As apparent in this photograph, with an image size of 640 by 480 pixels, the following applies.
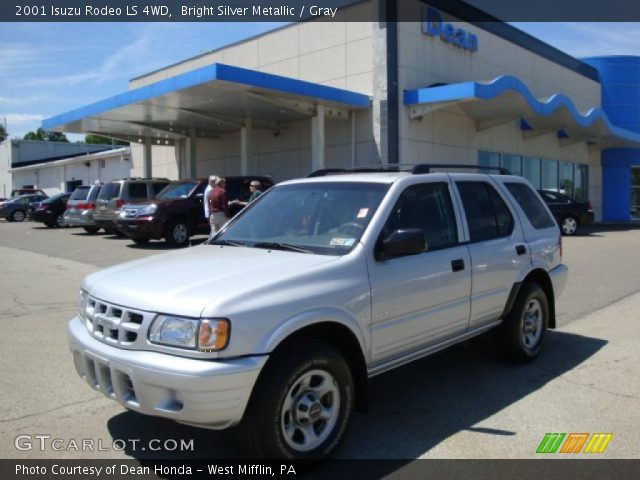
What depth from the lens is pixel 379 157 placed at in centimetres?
1941

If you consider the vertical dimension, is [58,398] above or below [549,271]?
below

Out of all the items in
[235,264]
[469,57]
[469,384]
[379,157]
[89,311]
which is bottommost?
[469,384]

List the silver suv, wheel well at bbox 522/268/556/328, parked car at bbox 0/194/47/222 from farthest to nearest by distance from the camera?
parked car at bbox 0/194/47/222, wheel well at bbox 522/268/556/328, the silver suv

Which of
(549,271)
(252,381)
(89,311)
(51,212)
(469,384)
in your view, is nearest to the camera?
(252,381)

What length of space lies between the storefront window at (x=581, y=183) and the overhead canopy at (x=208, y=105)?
17.9 meters

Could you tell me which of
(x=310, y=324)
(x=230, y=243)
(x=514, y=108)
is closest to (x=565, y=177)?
(x=514, y=108)

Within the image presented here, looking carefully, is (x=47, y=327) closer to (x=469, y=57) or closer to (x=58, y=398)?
(x=58, y=398)

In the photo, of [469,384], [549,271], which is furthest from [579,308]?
[469,384]

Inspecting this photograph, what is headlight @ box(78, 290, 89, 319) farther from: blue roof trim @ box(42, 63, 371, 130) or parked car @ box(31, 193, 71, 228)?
parked car @ box(31, 193, 71, 228)

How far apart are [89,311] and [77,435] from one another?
938 millimetres

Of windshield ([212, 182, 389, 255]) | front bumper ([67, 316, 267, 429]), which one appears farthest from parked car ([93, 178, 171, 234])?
front bumper ([67, 316, 267, 429])

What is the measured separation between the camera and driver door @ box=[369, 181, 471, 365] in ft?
13.2

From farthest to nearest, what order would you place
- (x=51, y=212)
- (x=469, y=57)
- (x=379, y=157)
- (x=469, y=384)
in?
1. (x=51, y=212)
2. (x=469, y=57)
3. (x=379, y=157)
4. (x=469, y=384)

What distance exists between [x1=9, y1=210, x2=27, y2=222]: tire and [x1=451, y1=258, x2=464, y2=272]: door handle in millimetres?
31034
